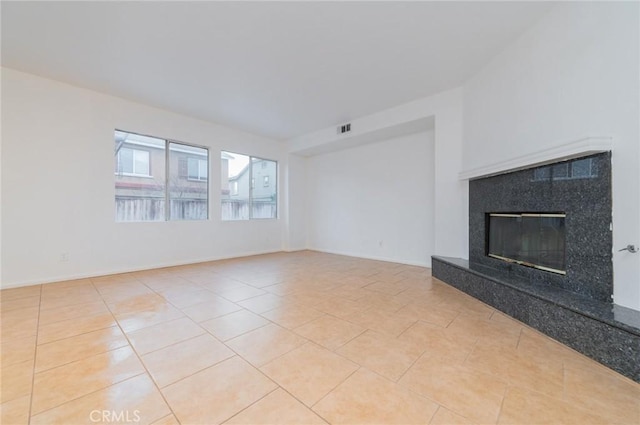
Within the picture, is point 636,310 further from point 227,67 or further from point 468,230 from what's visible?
point 227,67

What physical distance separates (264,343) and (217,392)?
1.75 ft

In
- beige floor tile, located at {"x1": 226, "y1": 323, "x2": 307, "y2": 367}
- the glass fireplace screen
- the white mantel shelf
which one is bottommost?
beige floor tile, located at {"x1": 226, "y1": 323, "x2": 307, "y2": 367}

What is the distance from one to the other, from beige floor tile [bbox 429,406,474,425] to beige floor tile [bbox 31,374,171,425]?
1.30 metres

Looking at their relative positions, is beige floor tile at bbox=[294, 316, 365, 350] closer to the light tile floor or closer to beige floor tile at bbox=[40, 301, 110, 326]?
the light tile floor

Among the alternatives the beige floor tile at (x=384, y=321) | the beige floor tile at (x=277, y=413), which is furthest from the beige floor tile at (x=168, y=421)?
the beige floor tile at (x=384, y=321)

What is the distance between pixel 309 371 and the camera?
154 centimetres

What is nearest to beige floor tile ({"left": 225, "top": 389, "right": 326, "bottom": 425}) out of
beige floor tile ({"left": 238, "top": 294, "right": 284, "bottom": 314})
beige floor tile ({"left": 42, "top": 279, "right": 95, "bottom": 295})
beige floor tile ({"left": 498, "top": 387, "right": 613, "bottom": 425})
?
beige floor tile ({"left": 498, "top": 387, "right": 613, "bottom": 425})

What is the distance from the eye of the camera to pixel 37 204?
3.38m

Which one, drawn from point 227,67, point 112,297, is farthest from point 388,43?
point 112,297

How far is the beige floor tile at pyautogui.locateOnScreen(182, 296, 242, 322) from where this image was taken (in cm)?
235

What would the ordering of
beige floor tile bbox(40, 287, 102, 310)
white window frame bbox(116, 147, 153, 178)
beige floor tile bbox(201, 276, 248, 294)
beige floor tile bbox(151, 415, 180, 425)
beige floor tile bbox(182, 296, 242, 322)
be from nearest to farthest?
beige floor tile bbox(151, 415, 180, 425) → beige floor tile bbox(182, 296, 242, 322) → beige floor tile bbox(40, 287, 102, 310) → beige floor tile bbox(201, 276, 248, 294) → white window frame bbox(116, 147, 153, 178)

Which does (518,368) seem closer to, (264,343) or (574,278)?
(574,278)

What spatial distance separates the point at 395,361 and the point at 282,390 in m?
0.76

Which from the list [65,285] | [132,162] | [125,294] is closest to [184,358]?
[125,294]
